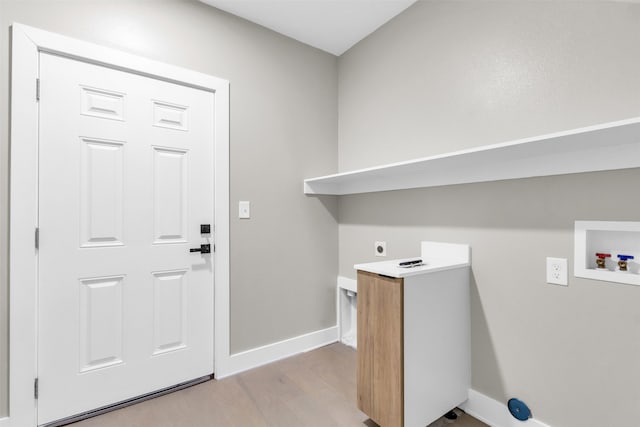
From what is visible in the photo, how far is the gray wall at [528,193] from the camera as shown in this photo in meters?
1.15

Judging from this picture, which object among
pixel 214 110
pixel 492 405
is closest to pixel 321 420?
pixel 492 405

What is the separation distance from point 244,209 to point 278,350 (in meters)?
1.04

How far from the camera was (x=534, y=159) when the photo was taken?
135 cm

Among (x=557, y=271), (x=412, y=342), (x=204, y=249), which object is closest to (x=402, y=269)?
(x=412, y=342)

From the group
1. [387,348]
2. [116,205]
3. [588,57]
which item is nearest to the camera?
[588,57]

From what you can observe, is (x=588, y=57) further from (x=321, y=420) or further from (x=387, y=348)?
(x=321, y=420)

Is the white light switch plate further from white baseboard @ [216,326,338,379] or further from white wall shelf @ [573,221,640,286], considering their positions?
white wall shelf @ [573,221,640,286]

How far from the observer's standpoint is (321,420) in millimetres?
1520

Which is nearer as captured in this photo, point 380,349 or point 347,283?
point 380,349

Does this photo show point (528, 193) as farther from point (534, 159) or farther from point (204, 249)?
point (204, 249)

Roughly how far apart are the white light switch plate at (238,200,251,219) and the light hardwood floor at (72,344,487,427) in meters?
1.04

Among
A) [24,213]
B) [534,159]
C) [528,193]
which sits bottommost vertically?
[24,213]

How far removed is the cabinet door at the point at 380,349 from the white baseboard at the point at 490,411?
0.54 metres

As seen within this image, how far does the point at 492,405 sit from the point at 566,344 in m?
0.49
